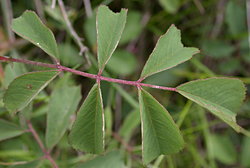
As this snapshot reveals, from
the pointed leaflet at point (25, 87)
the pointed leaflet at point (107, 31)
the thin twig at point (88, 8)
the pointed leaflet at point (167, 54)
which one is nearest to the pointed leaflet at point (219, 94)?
the pointed leaflet at point (167, 54)

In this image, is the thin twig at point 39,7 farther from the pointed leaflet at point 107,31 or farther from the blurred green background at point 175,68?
the pointed leaflet at point 107,31

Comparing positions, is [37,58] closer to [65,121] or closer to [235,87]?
[65,121]

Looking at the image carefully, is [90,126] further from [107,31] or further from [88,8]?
[88,8]

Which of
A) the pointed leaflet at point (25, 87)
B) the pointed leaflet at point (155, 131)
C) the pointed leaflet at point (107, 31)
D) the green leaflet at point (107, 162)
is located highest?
the pointed leaflet at point (107, 31)

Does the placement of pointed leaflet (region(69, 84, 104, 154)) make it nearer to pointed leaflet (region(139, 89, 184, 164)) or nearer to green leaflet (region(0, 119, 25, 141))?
pointed leaflet (region(139, 89, 184, 164))

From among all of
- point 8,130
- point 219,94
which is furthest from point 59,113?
point 219,94

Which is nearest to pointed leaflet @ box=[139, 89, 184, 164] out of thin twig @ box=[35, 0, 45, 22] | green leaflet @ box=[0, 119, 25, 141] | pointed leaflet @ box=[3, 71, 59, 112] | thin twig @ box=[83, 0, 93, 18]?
pointed leaflet @ box=[3, 71, 59, 112]

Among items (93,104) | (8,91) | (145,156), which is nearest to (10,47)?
(8,91)
